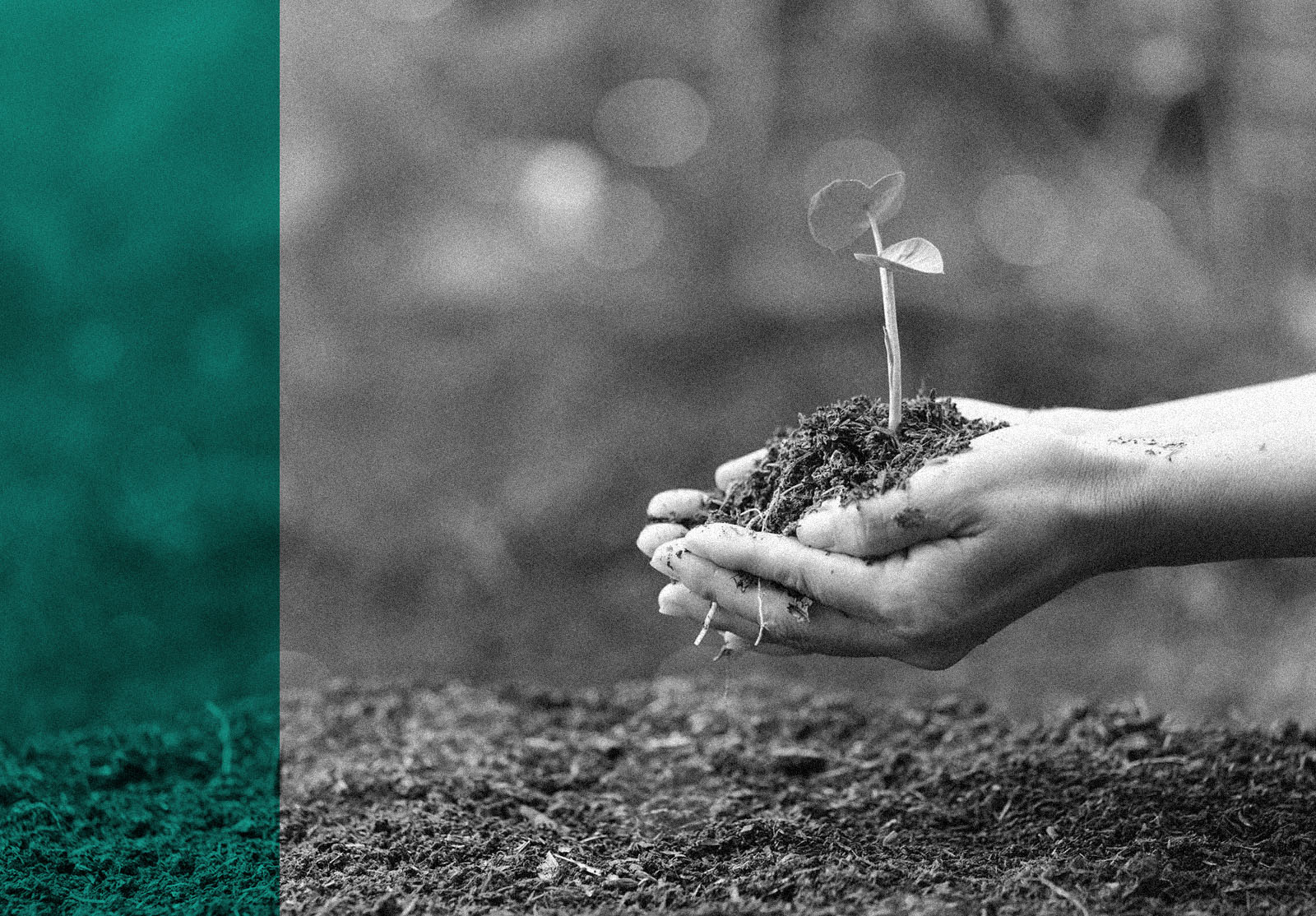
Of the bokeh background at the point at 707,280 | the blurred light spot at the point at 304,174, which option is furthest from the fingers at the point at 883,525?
the blurred light spot at the point at 304,174

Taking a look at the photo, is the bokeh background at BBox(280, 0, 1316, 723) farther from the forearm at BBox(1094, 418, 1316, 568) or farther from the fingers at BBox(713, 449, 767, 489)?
the fingers at BBox(713, 449, 767, 489)

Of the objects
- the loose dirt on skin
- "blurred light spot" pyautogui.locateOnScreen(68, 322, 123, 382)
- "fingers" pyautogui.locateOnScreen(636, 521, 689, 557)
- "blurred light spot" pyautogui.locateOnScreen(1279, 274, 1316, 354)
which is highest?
"blurred light spot" pyautogui.locateOnScreen(68, 322, 123, 382)

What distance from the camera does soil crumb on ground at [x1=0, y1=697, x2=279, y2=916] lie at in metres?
1.28

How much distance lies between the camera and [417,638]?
133 inches

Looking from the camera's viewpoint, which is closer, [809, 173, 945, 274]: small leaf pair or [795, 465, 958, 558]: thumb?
[795, 465, 958, 558]: thumb

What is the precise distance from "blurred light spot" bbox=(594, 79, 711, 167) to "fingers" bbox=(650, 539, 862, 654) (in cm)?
195

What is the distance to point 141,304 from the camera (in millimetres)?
3994

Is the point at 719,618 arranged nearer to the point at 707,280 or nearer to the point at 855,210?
the point at 855,210

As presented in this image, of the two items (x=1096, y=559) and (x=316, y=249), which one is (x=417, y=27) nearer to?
(x=316, y=249)

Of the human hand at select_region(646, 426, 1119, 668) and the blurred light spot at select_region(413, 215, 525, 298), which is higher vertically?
the blurred light spot at select_region(413, 215, 525, 298)

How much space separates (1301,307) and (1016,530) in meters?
1.76

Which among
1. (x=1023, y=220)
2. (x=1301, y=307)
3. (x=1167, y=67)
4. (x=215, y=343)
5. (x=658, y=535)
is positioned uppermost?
(x=215, y=343)
